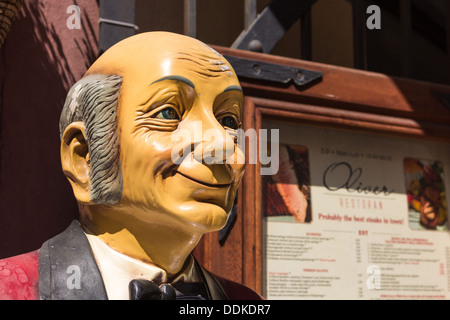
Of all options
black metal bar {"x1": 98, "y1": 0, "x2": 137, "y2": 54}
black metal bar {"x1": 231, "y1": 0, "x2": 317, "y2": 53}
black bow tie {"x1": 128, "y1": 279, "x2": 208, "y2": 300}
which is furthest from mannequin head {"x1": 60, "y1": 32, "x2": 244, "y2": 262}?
black metal bar {"x1": 231, "y1": 0, "x2": 317, "y2": 53}

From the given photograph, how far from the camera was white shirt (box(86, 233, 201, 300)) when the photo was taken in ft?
4.27

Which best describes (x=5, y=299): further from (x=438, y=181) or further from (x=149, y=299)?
(x=438, y=181)

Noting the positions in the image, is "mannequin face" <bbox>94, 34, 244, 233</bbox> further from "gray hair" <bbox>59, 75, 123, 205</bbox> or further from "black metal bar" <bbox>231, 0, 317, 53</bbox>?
"black metal bar" <bbox>231, 0, 317, 53</bbox>

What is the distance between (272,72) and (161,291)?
0.85 m

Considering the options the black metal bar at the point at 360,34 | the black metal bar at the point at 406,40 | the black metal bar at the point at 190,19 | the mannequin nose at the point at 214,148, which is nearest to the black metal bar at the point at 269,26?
the black metal bar at the point at 190,19

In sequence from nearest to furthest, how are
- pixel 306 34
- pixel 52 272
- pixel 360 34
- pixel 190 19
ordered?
1. pixel 52 272
2. pixel 190 19
3. pixel 306 34
4. pixel 360 34

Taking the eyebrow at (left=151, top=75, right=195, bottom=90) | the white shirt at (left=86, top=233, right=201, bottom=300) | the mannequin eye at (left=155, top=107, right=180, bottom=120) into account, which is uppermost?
the eyebrow at (left=151, top=75, right=195, bottom=90)

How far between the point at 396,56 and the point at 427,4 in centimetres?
23

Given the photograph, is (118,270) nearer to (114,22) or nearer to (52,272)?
(52,272)

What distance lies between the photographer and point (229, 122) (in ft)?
4.75

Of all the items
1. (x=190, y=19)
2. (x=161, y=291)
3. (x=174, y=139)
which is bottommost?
(x=161, y=291)

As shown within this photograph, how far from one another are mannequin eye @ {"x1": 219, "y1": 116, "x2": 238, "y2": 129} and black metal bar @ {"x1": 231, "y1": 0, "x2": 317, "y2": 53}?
0.55 meters

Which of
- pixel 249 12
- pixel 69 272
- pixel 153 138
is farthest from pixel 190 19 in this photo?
pixel 69 272

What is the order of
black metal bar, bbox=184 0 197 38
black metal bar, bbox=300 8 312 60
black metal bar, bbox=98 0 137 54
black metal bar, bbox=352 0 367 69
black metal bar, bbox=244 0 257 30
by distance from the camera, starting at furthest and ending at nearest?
black metal bar, bbox=352 0 367 69, black metal bar, bbox=300 8 312 60, black metal bar, bbox=244 0 257 30, black metal bar, bbox=184 0 197 38, black metal bar, bbox=98 0 137 54
